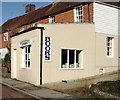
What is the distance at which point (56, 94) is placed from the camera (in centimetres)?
1622

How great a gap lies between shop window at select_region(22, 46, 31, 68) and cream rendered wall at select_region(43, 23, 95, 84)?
2514mm

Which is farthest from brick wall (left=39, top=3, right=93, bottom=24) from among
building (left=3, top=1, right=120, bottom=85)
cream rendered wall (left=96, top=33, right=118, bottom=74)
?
cream rendered wall (left=96, top=33, right=118, bottom=74)

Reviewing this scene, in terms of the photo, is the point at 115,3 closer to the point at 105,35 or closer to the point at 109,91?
the point at 105,35

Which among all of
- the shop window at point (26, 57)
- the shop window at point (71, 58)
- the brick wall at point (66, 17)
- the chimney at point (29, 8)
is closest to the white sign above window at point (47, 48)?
the shop window at point (71, 58)

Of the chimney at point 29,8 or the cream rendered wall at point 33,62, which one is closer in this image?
the cream rendered wall at point 33,62

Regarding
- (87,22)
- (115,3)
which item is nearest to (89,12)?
(87,22)

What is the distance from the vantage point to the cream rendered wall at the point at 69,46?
21062mm

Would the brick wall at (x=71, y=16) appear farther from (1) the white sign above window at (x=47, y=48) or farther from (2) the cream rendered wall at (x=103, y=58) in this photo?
(1) the white sign above window at (x=47, y=48)

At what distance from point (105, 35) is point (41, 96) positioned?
37.0 feet

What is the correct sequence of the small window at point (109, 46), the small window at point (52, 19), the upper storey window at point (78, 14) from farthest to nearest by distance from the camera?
the small window at point (52, 19), the upper storey window at point (78, 14), the small window at point (109, 46)

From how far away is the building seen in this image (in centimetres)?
2092

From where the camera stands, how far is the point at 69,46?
22.1 meters

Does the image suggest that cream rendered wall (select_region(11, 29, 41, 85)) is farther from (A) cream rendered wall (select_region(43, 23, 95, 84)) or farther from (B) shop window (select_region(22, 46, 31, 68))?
(A) cream rendered wall (select_region(43, 23, 95, 84))

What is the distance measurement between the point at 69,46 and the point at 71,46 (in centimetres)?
18
